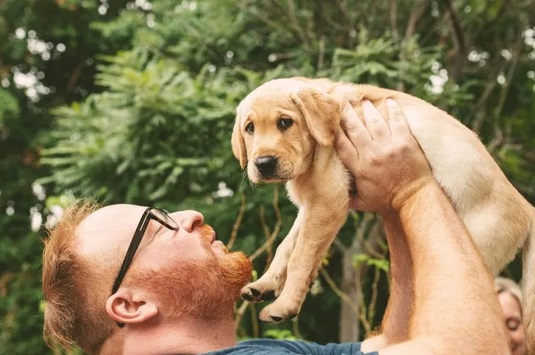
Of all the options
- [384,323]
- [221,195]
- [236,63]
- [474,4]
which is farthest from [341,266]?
[384,323]

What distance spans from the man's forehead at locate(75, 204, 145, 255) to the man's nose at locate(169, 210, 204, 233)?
145 mm

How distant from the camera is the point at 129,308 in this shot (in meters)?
2.43

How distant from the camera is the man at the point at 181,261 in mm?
2402

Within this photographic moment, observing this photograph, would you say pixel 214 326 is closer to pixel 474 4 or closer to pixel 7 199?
pixel 474 4

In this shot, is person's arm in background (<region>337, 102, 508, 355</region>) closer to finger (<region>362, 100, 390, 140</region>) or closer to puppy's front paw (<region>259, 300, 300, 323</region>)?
finger (<region>362, 100, 390, 140</region>)

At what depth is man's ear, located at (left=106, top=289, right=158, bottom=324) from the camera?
2.40 meters

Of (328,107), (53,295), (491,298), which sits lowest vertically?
(53,295)

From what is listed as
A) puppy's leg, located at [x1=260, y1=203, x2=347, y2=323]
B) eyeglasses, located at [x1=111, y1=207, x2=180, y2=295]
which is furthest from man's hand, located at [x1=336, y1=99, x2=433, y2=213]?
eyeglasses, located at [x1=111, y1=207, x2=180, y2=295]

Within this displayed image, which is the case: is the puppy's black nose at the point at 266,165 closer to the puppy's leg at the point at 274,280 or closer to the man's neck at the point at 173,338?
the puppy's leg at the point at 274,280

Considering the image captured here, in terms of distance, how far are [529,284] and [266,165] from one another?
109 centimetres

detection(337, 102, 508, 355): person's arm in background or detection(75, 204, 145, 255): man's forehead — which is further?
detection(75, 204, 145, 255): man's forehead

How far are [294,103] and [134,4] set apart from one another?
1023cm

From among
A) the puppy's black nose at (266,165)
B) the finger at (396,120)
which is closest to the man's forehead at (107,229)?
the puppy's black nose at (266,165)

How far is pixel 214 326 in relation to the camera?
8.16 ft
